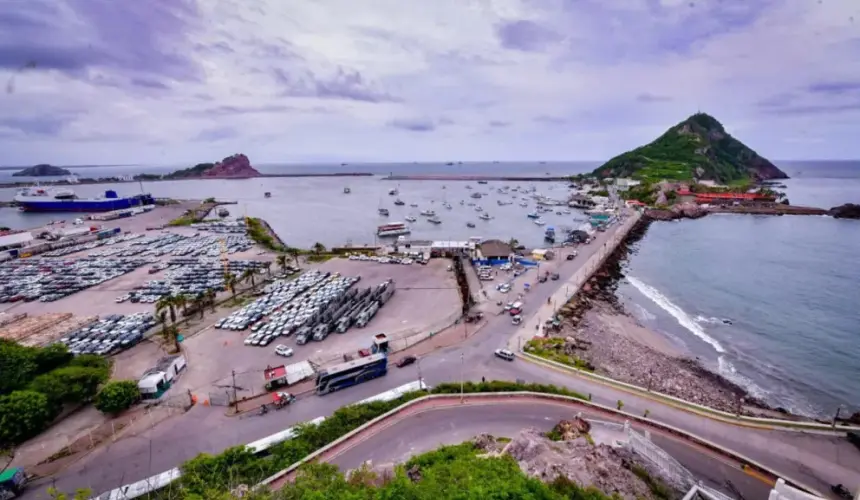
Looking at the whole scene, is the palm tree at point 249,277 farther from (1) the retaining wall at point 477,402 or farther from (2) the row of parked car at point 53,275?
(1) the retaining wall at point 477,402

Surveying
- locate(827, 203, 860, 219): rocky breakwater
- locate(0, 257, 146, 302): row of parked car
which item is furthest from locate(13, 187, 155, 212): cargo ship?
locate(827, 203, 860, 219): rocky breakwater

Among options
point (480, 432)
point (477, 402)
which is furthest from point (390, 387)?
point (480, 432)

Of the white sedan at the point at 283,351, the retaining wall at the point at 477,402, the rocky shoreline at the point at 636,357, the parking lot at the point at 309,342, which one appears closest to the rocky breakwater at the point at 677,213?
the rocky shoreline at the point at 636,357

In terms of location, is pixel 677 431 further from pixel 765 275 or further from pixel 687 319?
pixel 765 275

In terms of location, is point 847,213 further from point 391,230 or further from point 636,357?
point 391,230

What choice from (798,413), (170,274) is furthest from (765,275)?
(170,274)
